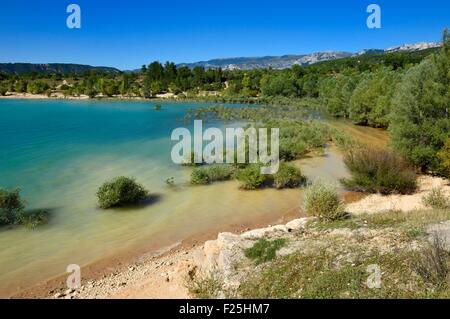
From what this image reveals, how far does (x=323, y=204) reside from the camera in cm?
1269

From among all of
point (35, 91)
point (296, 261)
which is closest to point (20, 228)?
point (296, 261)

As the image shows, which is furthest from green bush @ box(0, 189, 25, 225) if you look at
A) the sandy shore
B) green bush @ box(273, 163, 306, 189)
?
the sandy shore

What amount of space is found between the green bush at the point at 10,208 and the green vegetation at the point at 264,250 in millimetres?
10736

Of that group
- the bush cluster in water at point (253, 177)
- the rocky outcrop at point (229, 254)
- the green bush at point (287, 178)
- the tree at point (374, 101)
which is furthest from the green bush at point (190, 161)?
the tree at point (374, 101)

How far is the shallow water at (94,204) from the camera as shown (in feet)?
40.3

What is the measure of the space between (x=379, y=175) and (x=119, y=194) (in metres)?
11.9

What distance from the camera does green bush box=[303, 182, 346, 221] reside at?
40.7 feet

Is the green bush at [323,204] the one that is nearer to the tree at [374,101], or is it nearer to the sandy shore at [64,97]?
the tree at [374,101]

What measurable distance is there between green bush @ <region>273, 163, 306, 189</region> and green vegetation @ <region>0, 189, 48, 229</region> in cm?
1106

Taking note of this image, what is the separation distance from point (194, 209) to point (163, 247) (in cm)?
401

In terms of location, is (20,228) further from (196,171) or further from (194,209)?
(196,171)

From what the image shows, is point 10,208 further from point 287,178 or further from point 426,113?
point 426,113

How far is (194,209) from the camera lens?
16.7m

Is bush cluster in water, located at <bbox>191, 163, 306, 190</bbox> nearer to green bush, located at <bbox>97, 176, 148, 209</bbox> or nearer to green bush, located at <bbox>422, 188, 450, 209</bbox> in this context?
green bush, located at <bbox>97, 176, 148, 209</bbox>
